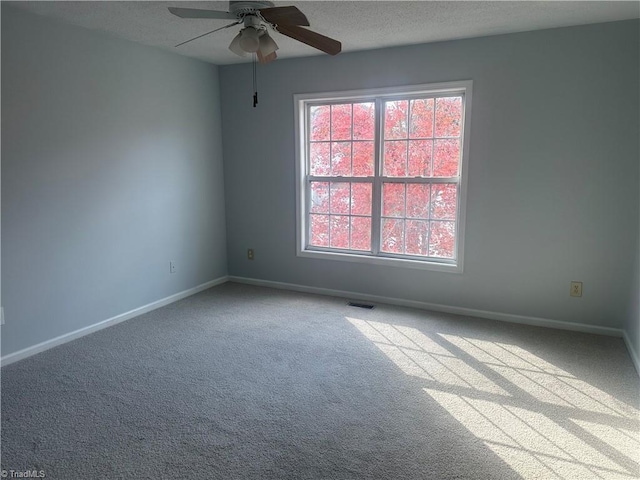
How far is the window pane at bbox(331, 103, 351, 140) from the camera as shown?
4168 mm

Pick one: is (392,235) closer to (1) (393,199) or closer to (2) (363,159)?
(1) (393,199)

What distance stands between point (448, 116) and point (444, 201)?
733 millimetres

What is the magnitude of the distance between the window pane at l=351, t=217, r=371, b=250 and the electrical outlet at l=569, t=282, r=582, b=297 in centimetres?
176

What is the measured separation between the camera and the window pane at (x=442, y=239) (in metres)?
3.88

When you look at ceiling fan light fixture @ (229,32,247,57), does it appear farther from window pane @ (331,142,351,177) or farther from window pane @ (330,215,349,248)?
window pane @ (330,215,349,248)

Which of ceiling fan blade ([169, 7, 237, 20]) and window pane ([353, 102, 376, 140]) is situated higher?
ceiling fan blade ([169, 7, 237, 20])

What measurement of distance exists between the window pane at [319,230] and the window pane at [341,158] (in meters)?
0.48

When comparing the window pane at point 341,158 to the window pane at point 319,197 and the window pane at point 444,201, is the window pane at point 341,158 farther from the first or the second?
the window pane at point 444,201

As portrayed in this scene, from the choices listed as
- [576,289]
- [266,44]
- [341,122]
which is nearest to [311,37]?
[266,44]

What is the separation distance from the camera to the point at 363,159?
4.14 metres

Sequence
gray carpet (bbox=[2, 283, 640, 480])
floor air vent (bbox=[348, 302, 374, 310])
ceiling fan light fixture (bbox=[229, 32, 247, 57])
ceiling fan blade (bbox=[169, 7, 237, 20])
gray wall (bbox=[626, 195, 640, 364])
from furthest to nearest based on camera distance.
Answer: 1. floor air vent (bbox=[348, 302, 374, 310])
2. gray wall (bbox=[626, 195, 640, 364])
3. ceiling fan light fixture (bbox=[229, 32, 247, 57])
4. ceiling fan blade (bbox=[169, 7, 237, 20])
5. gray carpet (bbox=[2, 283, 640, 480])

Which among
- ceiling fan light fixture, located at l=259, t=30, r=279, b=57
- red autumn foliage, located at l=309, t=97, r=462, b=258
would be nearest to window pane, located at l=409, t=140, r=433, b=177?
red autumn foliage, located at l=309, t=97, r=462, b=258

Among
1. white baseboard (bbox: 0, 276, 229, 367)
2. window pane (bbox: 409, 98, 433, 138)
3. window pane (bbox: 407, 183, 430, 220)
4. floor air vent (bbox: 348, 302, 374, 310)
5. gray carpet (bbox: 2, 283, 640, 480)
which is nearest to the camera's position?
gray carpet (bbox: 2, 283, 640, 480)

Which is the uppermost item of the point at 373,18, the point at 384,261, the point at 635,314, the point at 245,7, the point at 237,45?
the point at 373,18
